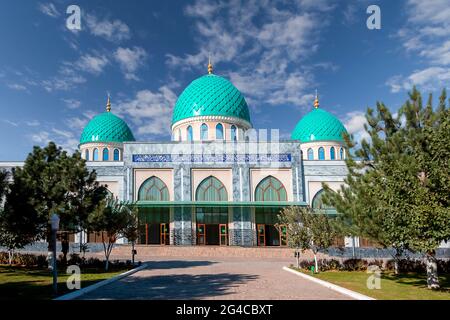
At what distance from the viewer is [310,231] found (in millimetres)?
16047

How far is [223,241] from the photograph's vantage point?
28.9 metres

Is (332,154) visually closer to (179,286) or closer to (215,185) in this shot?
(215,185)

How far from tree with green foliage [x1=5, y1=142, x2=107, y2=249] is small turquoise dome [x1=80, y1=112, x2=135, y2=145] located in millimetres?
21797

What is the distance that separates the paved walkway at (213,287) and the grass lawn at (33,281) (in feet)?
3.46

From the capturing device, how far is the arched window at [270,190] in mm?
29609

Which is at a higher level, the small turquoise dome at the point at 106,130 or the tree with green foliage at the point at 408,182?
the small turquoise dome at the point at 106,130

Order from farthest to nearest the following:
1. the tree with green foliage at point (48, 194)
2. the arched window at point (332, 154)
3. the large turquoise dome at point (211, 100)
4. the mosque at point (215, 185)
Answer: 1. the arched window at point (332, 154)
2. the large turquoise dome at point (211, 100)
3. the mosque at point (215, 185)
4. the tree with green foliage at point (48, 194)

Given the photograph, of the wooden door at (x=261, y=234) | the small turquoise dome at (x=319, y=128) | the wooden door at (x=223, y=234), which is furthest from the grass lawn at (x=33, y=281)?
the small turquoise dome at (x=319, y=128)

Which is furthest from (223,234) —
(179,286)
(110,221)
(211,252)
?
(179,286)

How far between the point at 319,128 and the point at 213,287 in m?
28.8

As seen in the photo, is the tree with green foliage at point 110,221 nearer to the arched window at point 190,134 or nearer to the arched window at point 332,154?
the arched window at point 190,134

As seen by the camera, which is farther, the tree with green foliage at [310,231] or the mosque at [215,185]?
the mosque at [215,185]
